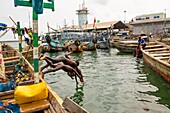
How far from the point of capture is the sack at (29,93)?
170 inches

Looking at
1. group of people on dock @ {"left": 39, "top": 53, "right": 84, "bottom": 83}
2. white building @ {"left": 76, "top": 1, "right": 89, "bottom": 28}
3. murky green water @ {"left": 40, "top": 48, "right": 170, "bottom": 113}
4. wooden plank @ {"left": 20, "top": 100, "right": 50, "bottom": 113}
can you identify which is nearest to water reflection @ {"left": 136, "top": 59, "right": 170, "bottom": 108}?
murky green water @ {"left": 40, "top": 48, "right": 170, "bottom": 113}

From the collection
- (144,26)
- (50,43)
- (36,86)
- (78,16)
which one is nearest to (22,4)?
(36,86)

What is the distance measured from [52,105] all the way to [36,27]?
2044 millimetres

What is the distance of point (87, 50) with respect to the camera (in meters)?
31.5

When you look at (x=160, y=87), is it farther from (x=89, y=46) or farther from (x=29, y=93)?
(x=89, y=46)

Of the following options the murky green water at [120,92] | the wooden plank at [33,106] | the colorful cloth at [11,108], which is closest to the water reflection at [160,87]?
the murky green water at [120,92]

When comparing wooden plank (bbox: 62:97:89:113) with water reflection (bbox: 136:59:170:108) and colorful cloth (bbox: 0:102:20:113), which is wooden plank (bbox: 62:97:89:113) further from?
water reflection (bbox: 136:59:170:108)

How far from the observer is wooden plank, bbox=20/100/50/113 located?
4249 mm

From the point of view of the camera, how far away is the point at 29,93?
438cm

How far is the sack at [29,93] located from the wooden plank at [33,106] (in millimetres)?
118

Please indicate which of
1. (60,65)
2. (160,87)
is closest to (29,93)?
(60,65)

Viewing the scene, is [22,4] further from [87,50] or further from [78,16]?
[78,16]

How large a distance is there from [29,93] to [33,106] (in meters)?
0.34

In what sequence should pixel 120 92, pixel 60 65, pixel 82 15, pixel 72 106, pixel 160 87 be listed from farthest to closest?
pixel 82 15
pixel 160 87
pixel 120 92
pixel 60 65
pixel 72 106
